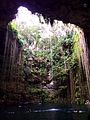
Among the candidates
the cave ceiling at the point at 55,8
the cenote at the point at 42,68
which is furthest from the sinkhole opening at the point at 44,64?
the cave ceiling at the point at 55,8

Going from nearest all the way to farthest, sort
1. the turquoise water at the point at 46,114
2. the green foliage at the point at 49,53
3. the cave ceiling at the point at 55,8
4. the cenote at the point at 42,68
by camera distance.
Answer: the turquoise water at the point at 46,114 → the cave ceiling at the point at 55,8 → the cenote at the point at 42,68 → the green foliage at the point at 49,53

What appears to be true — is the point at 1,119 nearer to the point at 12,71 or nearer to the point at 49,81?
the point at 12,71

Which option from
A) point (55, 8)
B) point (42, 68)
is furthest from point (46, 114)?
point (42, 68)

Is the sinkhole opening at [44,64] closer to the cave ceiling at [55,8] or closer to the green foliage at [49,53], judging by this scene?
the green foliage at [49,53]

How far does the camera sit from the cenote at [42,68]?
66.7ft

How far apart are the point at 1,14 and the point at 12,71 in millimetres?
8314

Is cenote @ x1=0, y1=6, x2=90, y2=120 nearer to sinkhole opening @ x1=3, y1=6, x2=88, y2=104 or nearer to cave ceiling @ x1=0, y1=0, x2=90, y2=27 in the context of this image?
sinkhole opening @ x1=3, y1=6, x2=88, y2=104

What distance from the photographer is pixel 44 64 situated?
25688 mm

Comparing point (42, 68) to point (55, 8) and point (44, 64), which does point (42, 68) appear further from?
point (55, 8)

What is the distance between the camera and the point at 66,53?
959 inches

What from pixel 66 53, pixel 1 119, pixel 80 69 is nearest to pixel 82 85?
pixel 80 69

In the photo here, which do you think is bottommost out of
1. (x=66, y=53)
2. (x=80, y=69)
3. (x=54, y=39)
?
(x=80, y=69)

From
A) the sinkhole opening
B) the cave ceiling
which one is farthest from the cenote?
the cave ceiling

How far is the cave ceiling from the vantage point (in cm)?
1264
